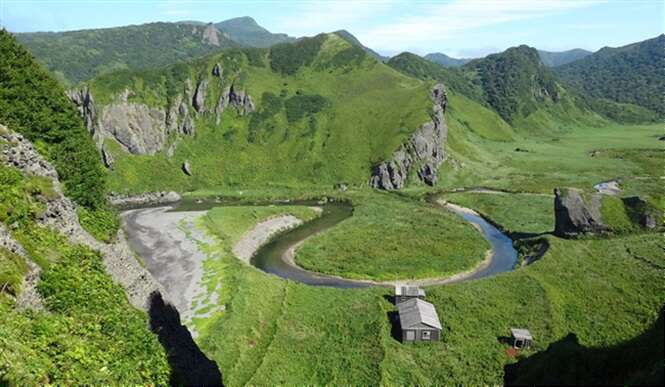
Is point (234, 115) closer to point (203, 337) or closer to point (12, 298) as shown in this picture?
point (203, 337)

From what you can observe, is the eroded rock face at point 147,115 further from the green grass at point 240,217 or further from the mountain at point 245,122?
Answer: the green grass at point 240,217

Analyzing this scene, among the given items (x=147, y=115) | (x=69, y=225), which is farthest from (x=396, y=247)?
(x=147, y=115)

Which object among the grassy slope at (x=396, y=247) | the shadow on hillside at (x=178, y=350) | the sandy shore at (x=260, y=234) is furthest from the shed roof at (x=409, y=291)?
the sandy shore at (x=260, y=234)

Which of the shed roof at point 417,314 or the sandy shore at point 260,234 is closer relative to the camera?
the shed roof at point 417,314

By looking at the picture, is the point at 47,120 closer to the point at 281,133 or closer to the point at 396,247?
the point at 396,247

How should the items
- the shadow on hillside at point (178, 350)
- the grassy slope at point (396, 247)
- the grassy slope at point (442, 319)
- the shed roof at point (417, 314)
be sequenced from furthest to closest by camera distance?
1. the grassy slope at point (396, 247)
2. the shed roof at point (417, 314)
3. the grassy slope at point (442, 319)
4. the shadow on hillside at point (178, 350)

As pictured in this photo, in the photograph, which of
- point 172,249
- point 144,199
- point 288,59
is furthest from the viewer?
point 288,59
